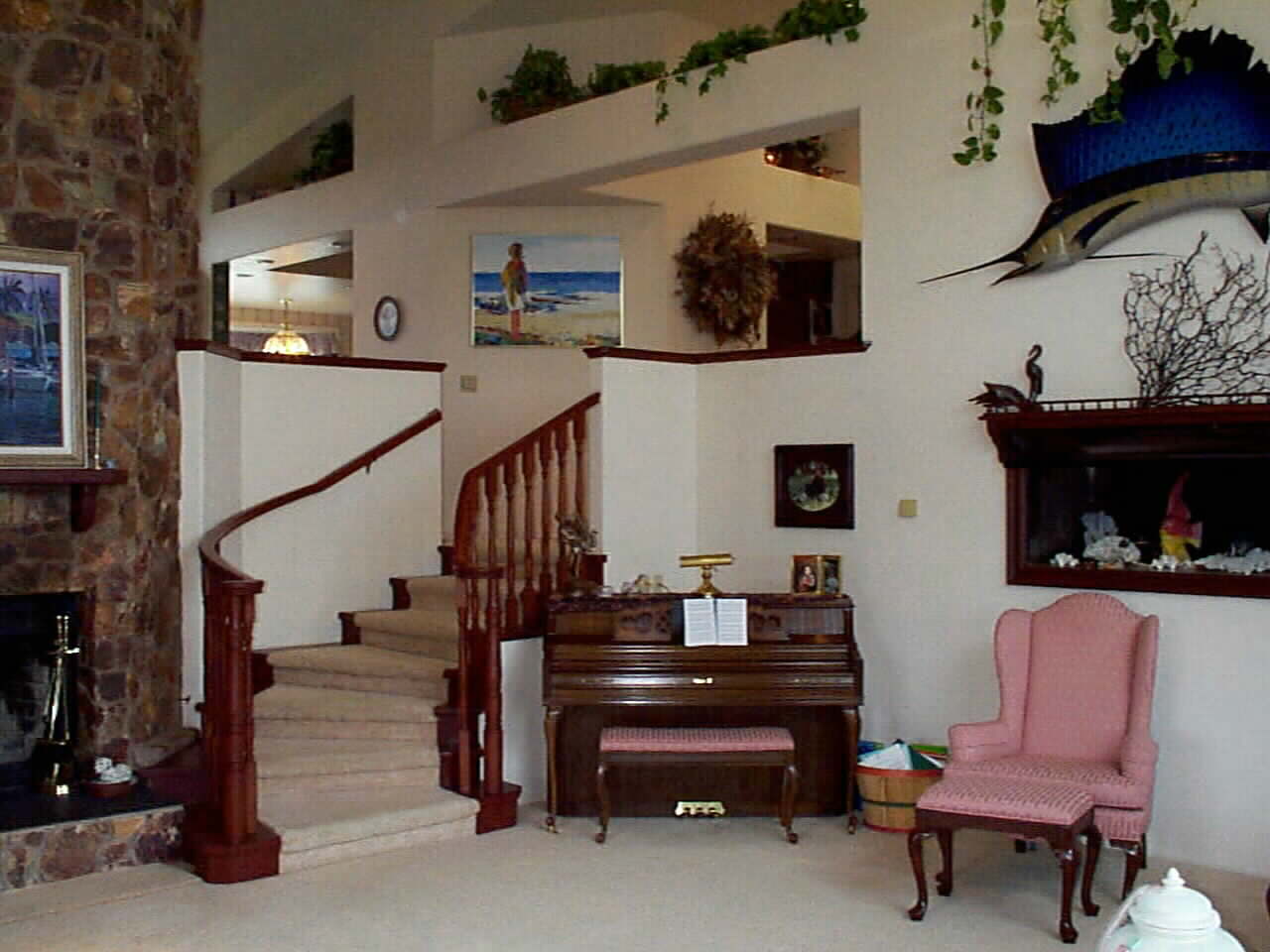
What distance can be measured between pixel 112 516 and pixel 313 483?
1373 mm

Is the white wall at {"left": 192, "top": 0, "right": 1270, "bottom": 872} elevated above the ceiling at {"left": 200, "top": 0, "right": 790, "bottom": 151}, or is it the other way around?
the ceiling at {"left": 200, "top": 0, "right": 790, "bottom": 151}

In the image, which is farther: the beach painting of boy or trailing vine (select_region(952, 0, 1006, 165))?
the beach painting of boy

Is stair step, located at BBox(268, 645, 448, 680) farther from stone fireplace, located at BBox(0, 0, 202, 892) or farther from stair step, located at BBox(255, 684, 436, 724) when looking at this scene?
stone fireplace, located at BBox(0, 0, 202, 892)

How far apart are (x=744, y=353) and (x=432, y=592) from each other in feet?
7.05

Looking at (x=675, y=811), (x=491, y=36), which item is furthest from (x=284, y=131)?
(x=675, y=811)

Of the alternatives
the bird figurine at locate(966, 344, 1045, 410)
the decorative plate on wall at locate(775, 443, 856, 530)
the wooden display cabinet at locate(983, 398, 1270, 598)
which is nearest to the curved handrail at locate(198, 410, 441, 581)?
the decorative plate on wall at locate(775, 443, 856, 530)

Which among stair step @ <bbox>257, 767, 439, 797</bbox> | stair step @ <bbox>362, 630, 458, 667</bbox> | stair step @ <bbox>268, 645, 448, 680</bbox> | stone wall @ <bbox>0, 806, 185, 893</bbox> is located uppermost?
stair step @ <bbox>362, 630, 458, 667</bbox>

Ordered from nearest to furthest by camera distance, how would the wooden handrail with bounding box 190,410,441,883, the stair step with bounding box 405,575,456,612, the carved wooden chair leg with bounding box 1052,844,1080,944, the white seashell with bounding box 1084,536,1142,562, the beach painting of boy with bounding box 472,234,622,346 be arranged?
the carved wooden chair leg with bounding box 1052,844,1080,944
the wooden handrail with bounding box 190,410,441,883
the white seashell with bounding box 1084,536,1142,562
the stair step with bounding box 405,575,456,612
the beach painting of boy with bounding box 472,234,622,346

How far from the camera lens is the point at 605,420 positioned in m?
6.88

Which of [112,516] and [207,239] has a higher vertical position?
[207,239]

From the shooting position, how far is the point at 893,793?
227 inches

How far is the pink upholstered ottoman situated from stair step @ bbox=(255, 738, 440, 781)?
2.37 metres

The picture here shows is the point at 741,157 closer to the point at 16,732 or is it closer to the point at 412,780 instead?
the point at 412,780

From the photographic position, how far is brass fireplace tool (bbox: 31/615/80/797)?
5.86m
